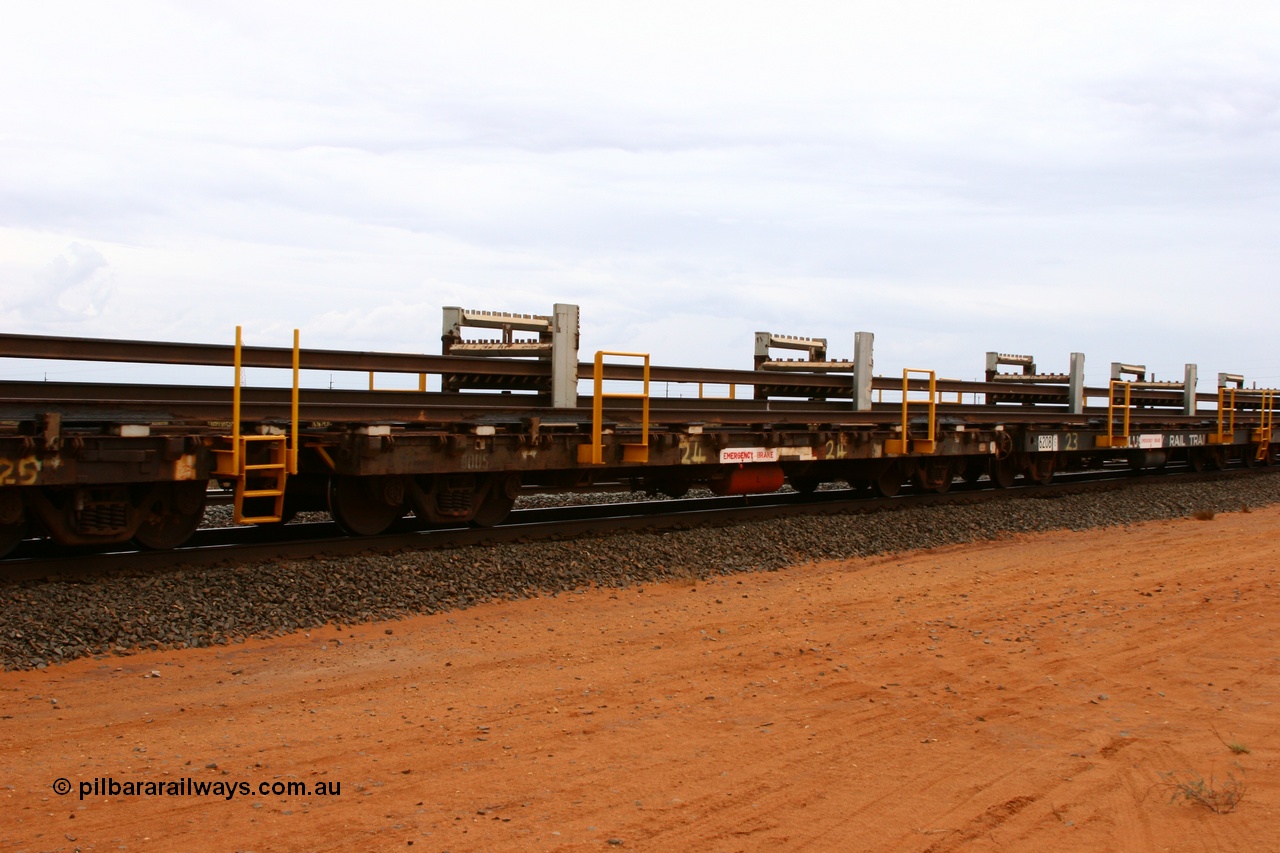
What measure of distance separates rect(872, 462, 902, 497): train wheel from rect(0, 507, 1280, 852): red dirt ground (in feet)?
21.0

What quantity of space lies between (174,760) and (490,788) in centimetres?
152

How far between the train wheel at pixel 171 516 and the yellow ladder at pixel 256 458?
478 mm

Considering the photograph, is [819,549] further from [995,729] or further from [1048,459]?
[1048,459]

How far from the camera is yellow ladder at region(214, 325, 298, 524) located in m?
8.22

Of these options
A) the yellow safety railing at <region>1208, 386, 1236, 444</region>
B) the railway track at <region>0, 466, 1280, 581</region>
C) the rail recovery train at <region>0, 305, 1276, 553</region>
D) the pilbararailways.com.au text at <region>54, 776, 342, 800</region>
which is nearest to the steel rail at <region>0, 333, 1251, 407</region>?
the rail recovery train at <region>0, 305, 1276, 553</region>

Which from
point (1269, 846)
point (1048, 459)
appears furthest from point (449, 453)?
point (1048, 459)

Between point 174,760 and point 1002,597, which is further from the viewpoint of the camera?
point 1002,597

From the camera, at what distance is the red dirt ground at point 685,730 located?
4.22 meters

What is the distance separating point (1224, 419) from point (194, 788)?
23408mm

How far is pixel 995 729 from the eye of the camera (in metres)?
5.53

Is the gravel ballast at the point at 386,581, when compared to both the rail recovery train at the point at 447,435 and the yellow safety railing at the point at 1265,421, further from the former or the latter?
the yellow safety railing at the point at 1265,421

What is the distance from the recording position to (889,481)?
15414 mm

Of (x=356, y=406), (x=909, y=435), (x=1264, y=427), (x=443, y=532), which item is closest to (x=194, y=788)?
(x=356, y=406)

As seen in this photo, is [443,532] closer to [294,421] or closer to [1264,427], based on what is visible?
[294,421]
